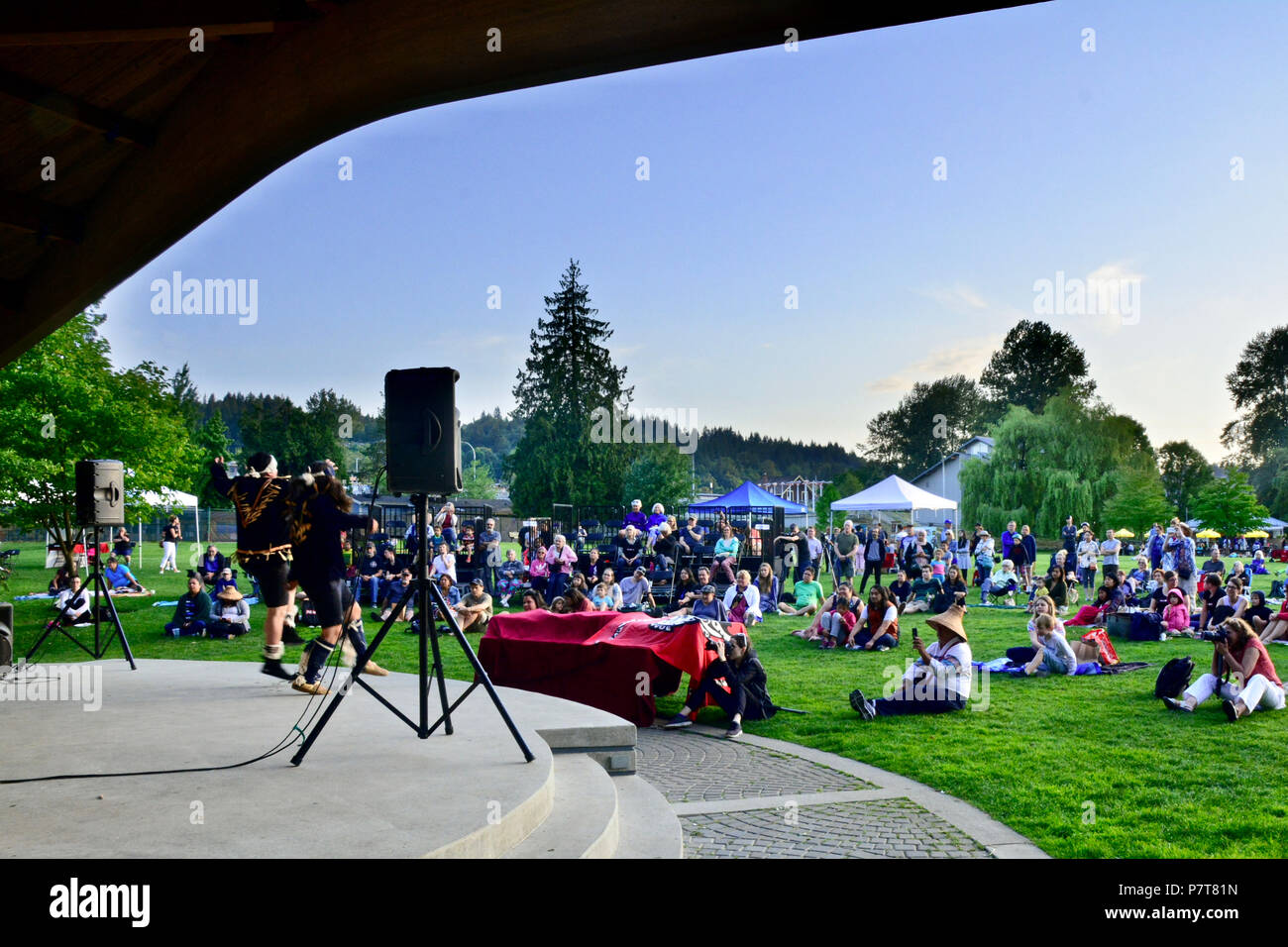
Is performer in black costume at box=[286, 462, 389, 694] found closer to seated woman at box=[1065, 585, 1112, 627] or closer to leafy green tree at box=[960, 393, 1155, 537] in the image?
seated woman at box=[1065, 585, 1112, 627]

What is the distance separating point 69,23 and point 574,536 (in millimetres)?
21583

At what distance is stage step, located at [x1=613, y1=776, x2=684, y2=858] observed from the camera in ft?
15.8

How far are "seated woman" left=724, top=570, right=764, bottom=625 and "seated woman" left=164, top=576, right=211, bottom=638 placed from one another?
8992 mm

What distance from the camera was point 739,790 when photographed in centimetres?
673

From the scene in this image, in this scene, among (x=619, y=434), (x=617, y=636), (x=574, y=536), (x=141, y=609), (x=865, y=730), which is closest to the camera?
(x=865, y=730)

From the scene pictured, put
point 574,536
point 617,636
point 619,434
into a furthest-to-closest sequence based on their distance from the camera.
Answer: point 619,434, point 574,536, point 617,636

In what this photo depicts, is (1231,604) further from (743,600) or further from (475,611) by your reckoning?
(475,611)

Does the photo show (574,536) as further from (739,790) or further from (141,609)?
(739,790)

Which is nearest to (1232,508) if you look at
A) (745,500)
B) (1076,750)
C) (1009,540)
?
(745,500)

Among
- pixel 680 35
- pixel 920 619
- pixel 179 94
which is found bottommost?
pixel 920 619

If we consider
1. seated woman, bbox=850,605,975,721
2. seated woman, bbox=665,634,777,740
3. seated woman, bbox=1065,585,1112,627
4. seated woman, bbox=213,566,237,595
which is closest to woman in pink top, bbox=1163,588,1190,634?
seated woman, bbox=1065,585,1112,627

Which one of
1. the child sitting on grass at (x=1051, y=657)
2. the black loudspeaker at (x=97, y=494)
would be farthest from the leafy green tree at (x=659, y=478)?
the black loudspeaker at (x=97, y=494)

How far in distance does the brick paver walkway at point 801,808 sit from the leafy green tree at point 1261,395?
74.5 m
